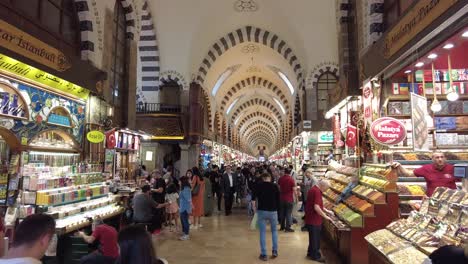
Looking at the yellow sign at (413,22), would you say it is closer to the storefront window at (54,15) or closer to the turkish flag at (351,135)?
the turkish flag at (351,135)

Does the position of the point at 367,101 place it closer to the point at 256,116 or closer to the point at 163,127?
the point at 163,127

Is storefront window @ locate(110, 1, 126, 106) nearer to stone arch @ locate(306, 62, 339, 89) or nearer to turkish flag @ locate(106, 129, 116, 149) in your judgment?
turkish flag @ locate(106, 129, 116, 149)

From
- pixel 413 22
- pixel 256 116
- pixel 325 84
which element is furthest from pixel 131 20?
pixel 256 116

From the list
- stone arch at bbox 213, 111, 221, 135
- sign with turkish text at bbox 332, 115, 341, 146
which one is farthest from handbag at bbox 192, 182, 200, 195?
stone arch at bbox 213, 111, 221, 135

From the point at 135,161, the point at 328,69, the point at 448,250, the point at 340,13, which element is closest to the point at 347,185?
the point at 448,250

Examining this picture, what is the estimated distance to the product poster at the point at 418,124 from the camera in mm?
4661

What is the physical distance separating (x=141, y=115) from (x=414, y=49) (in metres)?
11.4

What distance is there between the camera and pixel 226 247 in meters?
5.87

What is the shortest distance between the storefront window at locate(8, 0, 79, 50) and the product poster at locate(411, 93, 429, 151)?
5945 mm

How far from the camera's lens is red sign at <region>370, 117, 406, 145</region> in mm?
5059

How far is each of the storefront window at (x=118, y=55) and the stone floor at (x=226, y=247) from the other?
4.00 m

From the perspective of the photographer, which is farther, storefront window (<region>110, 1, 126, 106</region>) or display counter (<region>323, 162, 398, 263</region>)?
storefront window (<region>110, 1, 126, 106</region>)

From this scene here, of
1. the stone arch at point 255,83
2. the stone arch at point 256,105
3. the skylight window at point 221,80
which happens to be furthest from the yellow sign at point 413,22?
the stone arch at point 256,105

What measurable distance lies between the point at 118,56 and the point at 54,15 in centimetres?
288
